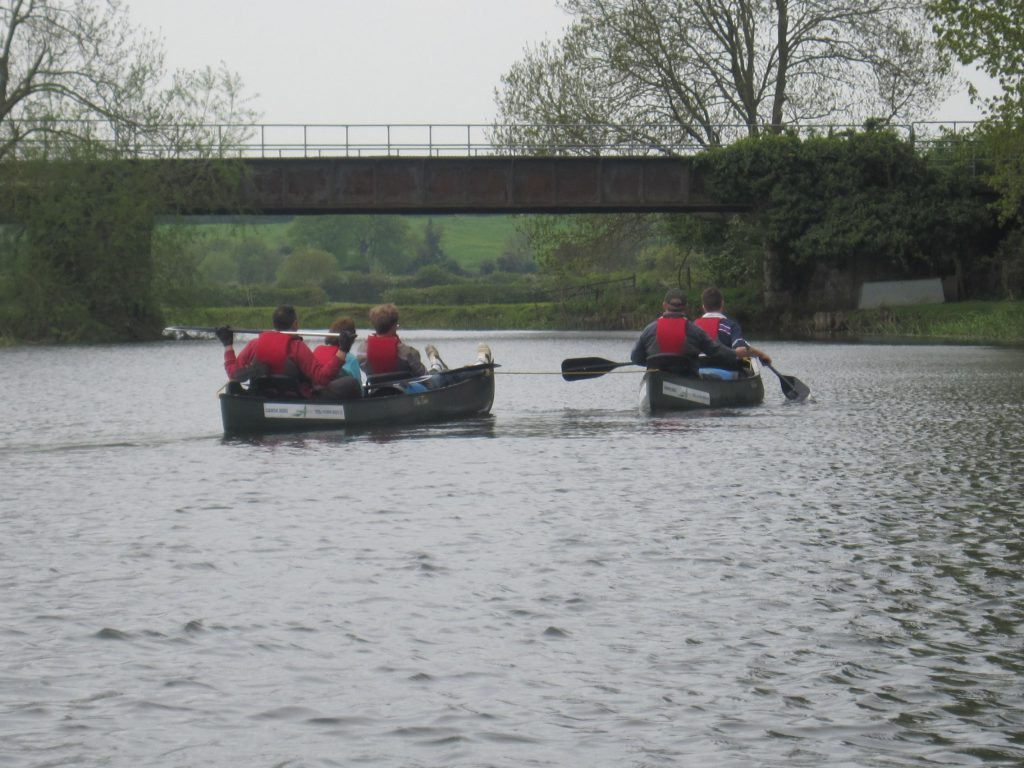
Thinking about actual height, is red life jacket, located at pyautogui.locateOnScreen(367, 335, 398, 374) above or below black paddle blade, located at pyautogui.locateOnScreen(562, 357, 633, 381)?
above

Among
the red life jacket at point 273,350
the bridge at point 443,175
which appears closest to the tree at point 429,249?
the bridge at point 443,175

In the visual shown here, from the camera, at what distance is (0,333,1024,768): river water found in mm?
6402

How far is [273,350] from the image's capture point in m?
19.3

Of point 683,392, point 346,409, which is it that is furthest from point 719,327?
point 346,409

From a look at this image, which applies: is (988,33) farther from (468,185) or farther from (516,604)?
(516,604)

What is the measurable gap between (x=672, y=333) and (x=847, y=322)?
125ft

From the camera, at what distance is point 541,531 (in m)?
11.4

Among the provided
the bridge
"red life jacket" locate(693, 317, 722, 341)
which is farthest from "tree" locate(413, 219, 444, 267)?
"red life jacket" locate(693, 317, 722, 341)

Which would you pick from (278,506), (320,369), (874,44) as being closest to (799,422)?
(320,369)

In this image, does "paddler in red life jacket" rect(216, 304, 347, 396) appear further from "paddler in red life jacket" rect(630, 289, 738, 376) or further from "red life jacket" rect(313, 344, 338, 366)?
"paddler in red life jacket" rect(630, 289, 738, 376)

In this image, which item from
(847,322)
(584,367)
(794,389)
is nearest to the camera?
(794,389)

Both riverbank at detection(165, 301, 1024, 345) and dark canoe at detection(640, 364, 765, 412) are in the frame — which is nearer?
dark canoe at detection(640, 364, 765, 412)

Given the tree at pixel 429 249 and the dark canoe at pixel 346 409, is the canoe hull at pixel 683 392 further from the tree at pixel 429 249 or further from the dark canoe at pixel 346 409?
the tree at pixel 429 249

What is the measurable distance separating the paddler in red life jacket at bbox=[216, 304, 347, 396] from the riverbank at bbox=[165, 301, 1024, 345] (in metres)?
31.9
